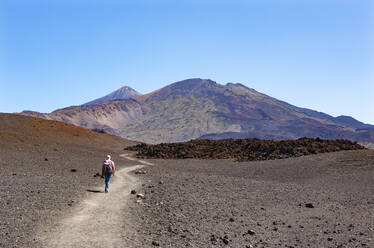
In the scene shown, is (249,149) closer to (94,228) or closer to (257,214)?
(257,214)

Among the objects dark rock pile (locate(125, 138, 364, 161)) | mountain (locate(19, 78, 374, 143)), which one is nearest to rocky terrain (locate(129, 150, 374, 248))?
dark rock pile (locate(125, 138, 364, 161))

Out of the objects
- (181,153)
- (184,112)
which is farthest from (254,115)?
(181,153)

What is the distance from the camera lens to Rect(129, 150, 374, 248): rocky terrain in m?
8.17

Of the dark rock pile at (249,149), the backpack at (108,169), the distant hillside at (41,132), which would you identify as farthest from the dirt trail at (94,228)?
the distant hillside at (41,132)

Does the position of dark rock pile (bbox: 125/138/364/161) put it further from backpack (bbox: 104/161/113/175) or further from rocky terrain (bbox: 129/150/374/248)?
backpack (bbox: 104/161/113/175)

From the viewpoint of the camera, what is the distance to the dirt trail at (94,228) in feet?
24.1

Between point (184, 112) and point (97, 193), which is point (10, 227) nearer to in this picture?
point (97, 193)

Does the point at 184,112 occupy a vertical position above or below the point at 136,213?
above

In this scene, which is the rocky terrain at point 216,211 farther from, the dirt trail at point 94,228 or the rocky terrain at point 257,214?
the dirt trail at point 94,228

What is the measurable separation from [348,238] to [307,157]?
20159mm

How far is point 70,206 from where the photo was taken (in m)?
10.3

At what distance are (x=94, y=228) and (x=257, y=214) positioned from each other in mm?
5407

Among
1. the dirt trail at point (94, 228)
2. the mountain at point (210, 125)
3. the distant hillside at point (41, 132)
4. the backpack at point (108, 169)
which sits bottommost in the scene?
the dirt trail at point (94, 228)

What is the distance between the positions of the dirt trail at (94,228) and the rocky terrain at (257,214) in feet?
1.70
